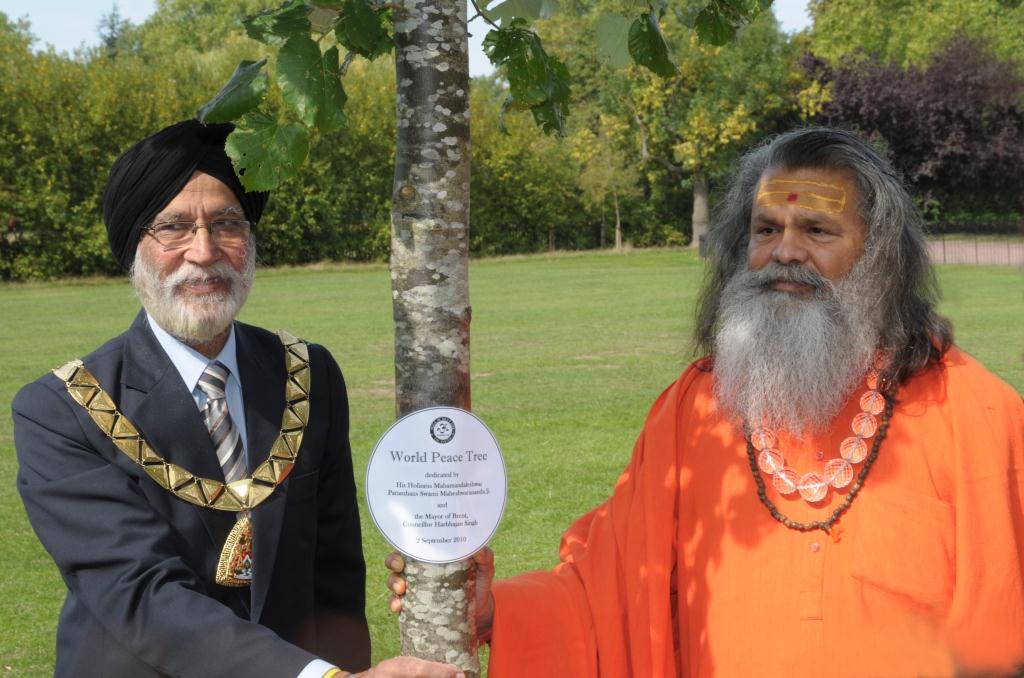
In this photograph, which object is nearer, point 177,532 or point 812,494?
point 177,532

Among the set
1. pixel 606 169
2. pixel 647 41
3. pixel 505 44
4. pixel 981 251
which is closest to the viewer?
pixel 505 44

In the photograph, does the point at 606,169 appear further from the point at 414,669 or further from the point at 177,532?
the point at 414,669

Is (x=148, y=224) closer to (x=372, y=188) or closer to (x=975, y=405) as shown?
(x=975, y=405)

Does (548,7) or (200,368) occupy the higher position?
(548,7)

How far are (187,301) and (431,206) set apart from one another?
3.19 feet

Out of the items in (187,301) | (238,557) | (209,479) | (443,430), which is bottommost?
(238,557)

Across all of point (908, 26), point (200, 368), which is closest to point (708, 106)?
point (908, 26)

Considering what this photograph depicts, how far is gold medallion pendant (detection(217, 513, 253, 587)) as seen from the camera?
279cm

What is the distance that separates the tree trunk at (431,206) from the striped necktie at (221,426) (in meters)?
0.77

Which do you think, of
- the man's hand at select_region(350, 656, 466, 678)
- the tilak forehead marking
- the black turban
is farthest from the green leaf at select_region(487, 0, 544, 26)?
the man's hand at select_region(350, 656, 466, 678)

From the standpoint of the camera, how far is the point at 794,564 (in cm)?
310

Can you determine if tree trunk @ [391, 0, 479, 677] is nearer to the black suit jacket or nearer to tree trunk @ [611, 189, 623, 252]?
the black suit jacket

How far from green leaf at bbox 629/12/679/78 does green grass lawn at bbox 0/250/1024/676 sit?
135 cm

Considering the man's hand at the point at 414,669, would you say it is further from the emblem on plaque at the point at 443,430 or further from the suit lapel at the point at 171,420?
the suit lapel at the point at 171,420
